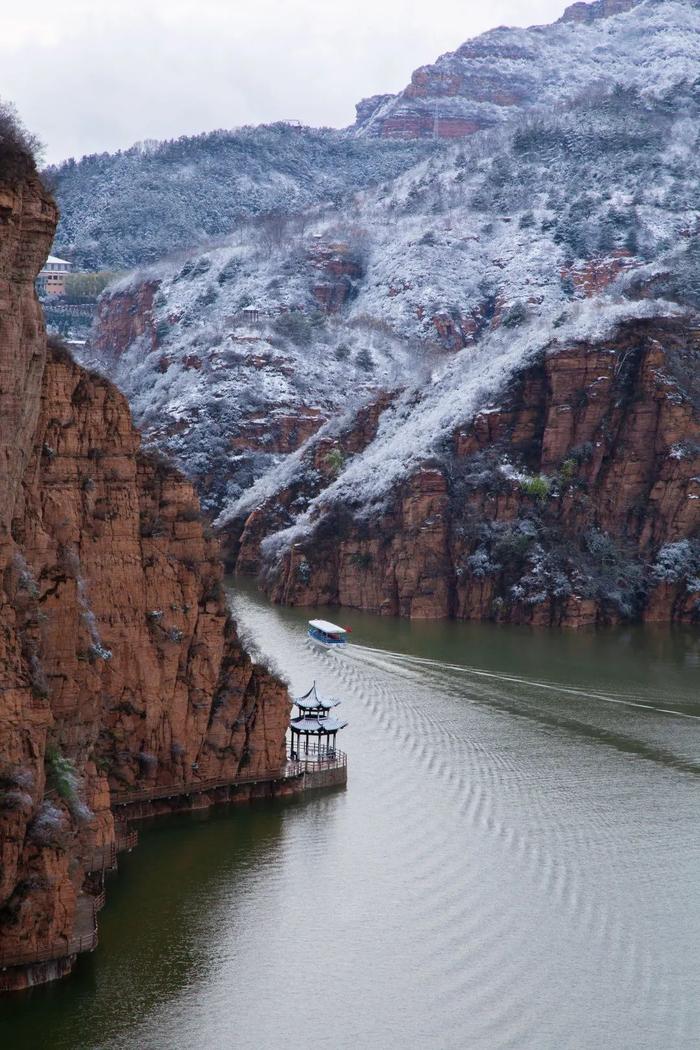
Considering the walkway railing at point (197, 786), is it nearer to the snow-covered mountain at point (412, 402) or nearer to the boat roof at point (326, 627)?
the boat roof at point (326, 627)

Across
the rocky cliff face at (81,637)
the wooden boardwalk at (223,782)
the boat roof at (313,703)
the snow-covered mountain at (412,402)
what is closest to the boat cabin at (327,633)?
the snow-covered mountain at (412,402)

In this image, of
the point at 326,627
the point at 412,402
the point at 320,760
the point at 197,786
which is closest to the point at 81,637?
the point at 197,786

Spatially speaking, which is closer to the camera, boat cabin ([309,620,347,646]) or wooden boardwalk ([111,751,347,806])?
wooden boardwalk ([111,751,347,806])

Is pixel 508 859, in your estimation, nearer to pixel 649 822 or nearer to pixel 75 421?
pixel 649 822

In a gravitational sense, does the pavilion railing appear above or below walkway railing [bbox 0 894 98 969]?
above

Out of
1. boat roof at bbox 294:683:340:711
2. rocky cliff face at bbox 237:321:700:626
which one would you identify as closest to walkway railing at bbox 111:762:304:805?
boat roof at bbox 294:683:340:711

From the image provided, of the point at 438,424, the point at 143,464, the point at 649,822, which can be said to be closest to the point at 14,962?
the point at 143,464

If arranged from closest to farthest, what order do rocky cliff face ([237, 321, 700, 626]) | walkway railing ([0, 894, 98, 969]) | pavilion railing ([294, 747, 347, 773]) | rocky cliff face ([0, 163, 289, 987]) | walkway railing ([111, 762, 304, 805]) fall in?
rocky cliff face ([0, 163, 289, 987])
walkway railing ([0, 894, 98, 969])
walkway railing ([111, 762, 304, 805])
pavilion railing ([294, 747, 347, 773])
rocky cliff face ([237, 321, 700, 626])

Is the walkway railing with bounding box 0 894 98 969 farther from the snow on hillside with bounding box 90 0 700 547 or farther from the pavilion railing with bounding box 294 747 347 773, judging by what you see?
the snow on hillside with bounding box 90 0 700 547
